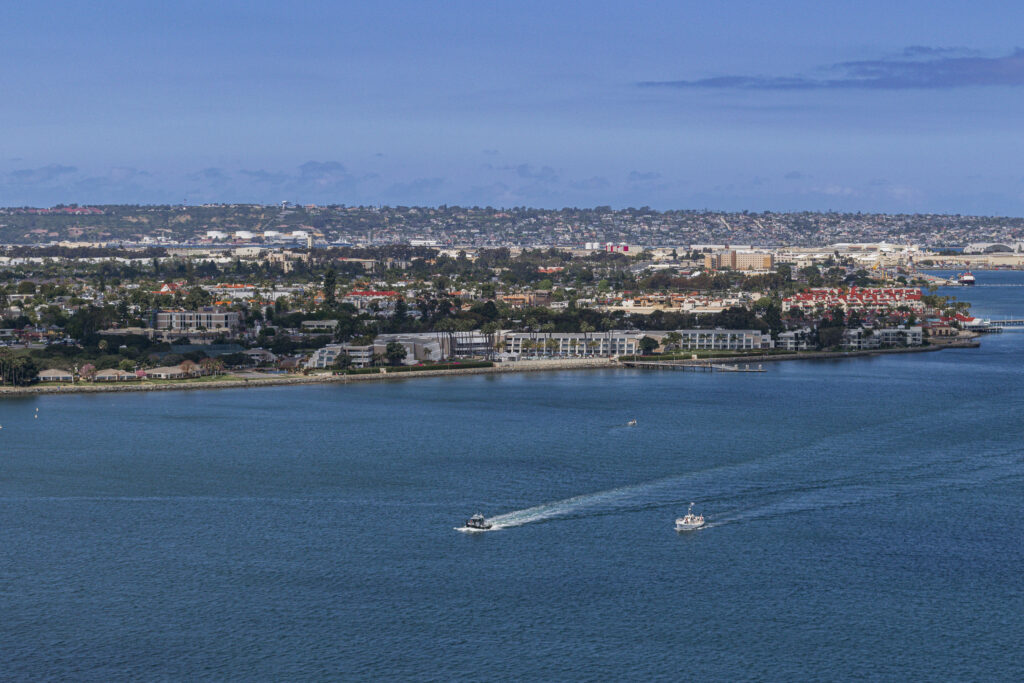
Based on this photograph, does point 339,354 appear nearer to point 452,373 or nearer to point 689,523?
point 452,373

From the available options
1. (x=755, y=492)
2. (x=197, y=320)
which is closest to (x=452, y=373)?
(x=197, y=320)

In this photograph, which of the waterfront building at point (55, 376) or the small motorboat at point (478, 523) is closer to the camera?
the small motorboat at point (478, 523)

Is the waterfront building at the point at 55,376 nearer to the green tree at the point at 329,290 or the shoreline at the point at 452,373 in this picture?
the shoreline at the point at 452,373

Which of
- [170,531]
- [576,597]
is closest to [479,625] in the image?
[576,597]

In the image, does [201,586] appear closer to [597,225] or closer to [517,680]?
[517,680]

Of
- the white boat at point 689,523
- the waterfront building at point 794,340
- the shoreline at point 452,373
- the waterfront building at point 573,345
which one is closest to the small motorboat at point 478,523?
the white boat at point 689,523

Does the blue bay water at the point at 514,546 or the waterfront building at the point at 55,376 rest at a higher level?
the waterfront building at the point at 55,376
